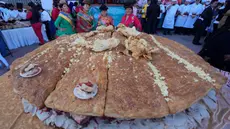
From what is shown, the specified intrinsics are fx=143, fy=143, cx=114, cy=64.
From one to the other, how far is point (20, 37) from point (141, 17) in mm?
5449

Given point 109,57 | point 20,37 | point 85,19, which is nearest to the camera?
point 109,57

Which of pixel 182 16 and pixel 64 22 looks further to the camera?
pixel 182 16

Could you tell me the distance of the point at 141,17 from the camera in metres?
7.34

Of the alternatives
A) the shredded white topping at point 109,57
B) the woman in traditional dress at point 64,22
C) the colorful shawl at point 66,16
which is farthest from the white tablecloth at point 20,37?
the shredded white topping at point 109,57

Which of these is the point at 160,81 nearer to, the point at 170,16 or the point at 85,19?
the point at 85,19

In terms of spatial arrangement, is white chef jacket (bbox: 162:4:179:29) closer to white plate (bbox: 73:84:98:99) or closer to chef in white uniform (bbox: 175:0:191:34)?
chef in white uniform (bbox: 175:0:191:34)

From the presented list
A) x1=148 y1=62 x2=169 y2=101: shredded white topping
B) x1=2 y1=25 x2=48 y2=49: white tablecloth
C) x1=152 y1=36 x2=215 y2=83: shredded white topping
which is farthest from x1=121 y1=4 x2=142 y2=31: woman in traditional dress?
x1=2 y1=25 x2=48 y2=49: white tablecloth

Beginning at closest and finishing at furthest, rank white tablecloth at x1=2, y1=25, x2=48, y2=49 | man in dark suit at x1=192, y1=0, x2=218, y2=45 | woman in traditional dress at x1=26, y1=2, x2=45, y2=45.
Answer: white tablecloth at x1=2, y1=25, x2=48, y2=49 → woman in traditional dress at x1=26, y1=2, x2=45, y2=45 → man in dark suit at x1=192, y1=0, x2=218, y2=45

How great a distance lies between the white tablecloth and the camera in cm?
484

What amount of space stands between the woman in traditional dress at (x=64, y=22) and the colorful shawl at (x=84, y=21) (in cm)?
26

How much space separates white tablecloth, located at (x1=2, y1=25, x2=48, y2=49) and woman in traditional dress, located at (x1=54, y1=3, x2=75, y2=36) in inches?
103

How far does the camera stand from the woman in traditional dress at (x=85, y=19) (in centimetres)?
364

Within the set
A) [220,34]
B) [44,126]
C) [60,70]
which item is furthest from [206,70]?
[44,126]

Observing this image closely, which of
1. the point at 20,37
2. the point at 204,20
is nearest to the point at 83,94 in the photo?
the point at 20,37
